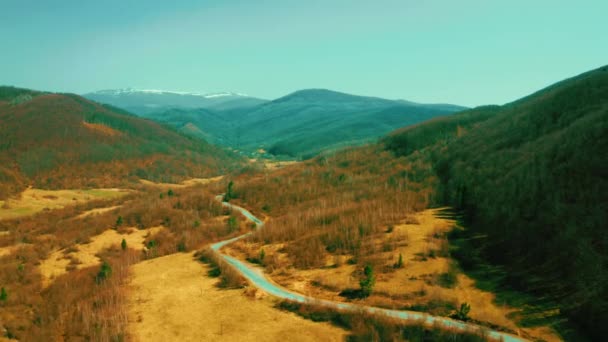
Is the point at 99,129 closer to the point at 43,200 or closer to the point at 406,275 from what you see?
the point at 43,200

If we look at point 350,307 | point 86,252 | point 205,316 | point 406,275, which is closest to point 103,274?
point 205,316

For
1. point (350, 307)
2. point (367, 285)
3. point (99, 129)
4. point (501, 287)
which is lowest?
point (350, 307)

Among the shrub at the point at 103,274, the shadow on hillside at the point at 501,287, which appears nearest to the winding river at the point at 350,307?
the shadow on hillside at the point at 501,287

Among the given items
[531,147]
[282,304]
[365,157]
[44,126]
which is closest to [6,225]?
[282,304]

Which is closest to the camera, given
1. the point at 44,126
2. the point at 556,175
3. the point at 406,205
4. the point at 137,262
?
the point at 556,175

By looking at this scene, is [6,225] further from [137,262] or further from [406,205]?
[406,205]

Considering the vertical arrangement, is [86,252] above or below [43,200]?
above

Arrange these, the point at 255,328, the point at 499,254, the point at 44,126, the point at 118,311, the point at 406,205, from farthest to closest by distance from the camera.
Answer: the point at 44,126 → the point at 406,205 → the point at 499,254 → the point at 118,311 → the point at 255,328

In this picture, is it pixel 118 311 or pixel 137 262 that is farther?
pixel 137 262
